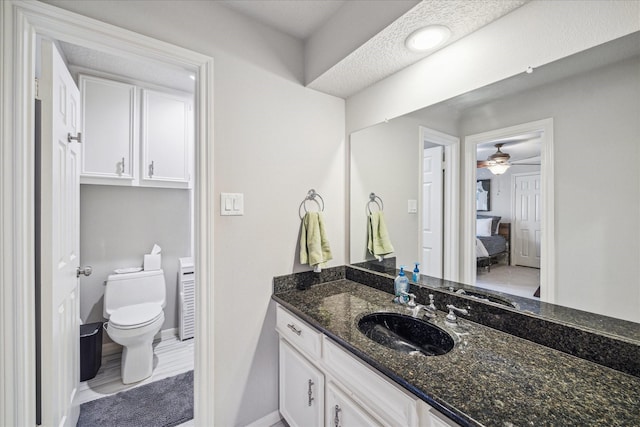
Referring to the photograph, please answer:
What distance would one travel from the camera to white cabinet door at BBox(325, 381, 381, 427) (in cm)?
94

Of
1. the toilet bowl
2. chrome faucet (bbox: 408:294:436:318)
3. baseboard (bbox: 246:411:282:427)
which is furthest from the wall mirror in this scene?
the toilet bowl

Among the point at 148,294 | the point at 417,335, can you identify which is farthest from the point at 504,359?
the point at 148,294

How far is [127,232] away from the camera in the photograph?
2.50 metres

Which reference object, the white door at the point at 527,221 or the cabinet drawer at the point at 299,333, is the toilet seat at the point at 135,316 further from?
the white door at the point at 527,221

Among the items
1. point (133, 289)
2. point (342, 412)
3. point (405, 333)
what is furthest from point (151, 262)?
point (405, 333)

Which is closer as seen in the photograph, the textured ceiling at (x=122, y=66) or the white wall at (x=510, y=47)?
the white wall at (x=510, y=47)

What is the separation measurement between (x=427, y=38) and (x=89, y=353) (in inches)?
116

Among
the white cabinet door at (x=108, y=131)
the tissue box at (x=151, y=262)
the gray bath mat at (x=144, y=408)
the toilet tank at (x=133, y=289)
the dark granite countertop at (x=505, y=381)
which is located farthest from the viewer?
the tissue box at (x=151, y=262)

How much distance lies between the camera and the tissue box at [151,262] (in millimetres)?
2508

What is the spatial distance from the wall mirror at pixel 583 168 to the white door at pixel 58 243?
1.76 metres

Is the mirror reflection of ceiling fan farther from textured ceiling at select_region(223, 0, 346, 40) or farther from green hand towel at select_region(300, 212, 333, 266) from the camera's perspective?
textured ceiling at select_region(223, 0, 346, 40)

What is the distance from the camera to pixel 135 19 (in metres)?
1.20

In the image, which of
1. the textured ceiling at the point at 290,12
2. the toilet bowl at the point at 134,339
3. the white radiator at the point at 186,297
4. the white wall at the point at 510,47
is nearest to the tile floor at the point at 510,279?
the white wall at the point at 510,47

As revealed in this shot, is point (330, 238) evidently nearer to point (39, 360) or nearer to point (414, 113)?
point (414, 113)
